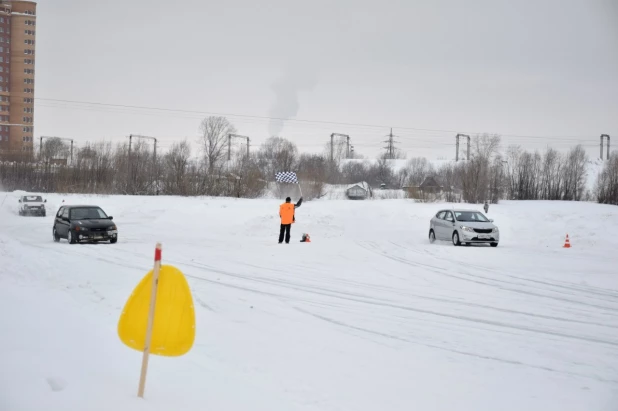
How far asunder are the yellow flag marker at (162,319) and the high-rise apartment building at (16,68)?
10915cm

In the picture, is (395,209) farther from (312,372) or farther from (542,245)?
(312,372)

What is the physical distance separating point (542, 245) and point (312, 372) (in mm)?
23699

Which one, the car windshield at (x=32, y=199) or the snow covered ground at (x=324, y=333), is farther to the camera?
the car windshield at (x=32, y=199)

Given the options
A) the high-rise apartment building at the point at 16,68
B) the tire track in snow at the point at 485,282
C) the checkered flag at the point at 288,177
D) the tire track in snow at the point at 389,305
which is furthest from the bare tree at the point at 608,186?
the high-rise apartment building at the point at 16,68

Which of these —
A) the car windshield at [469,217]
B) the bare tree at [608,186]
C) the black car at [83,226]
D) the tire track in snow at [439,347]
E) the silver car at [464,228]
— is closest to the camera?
the tire track in snow at [439,347]

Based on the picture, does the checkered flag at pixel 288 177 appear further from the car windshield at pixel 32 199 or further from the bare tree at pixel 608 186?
the bare tree at pixel 608 186

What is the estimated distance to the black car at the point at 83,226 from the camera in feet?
76.7

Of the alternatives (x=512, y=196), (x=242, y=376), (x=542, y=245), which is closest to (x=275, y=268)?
(x=242, y=376)

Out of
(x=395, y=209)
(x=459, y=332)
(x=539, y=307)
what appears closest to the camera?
(x=459, y=332)

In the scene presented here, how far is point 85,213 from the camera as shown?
25.1 metres

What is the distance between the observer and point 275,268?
16.7m

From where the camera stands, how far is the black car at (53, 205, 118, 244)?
23375 millimetres

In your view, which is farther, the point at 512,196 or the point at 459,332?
the point at 512,196

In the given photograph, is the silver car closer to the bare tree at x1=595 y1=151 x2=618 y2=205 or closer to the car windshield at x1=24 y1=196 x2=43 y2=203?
the bare tree at x1=595 y1=151 x2=618 y2=205
